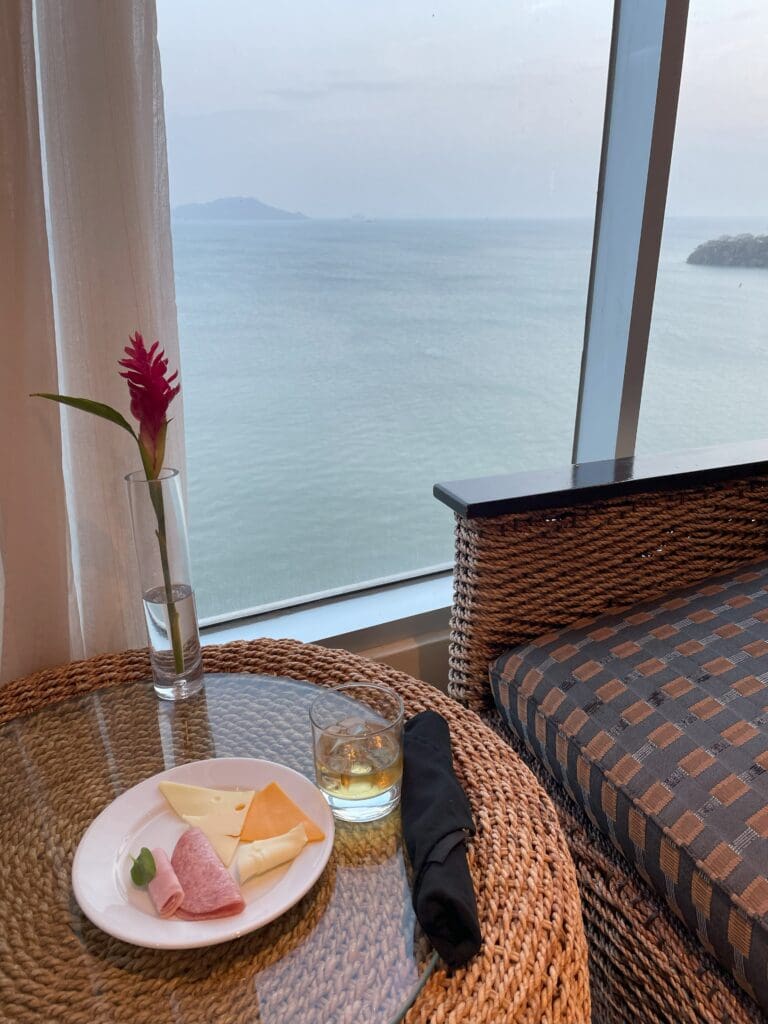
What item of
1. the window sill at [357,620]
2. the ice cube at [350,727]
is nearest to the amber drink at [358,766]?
the ice cube at [350,727]

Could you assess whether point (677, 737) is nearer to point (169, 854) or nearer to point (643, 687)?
point (643, 687)

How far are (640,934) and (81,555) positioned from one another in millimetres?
851

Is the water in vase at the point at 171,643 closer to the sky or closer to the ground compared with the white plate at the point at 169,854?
closer to the sky

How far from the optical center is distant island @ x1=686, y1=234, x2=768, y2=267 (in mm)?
1777

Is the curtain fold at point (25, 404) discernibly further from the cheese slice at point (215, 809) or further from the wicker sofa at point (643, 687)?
the wicker sofa at point (643, 687)

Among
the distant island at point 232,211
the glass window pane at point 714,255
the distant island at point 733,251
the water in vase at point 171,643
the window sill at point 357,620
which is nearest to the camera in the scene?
the water in vase at point 171,643

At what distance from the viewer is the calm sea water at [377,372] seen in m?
1.40

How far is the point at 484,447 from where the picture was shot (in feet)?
5.62

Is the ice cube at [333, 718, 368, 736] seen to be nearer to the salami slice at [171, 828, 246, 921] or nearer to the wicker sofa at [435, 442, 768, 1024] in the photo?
the salami slice at [171, 828, 246, 921]

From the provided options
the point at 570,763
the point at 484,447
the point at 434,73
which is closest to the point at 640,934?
the point at 570,763

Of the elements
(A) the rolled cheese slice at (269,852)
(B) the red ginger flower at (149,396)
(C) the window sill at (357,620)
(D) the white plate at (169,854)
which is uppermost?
(B) the red ginger flower at (149,396)

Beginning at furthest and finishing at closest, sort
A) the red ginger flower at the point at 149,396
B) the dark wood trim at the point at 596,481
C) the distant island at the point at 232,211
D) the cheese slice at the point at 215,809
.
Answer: the distant island at the point at 232,211 < the dark wood trim at the point at 596,481 < the red ginger flower at the point at 149,396 < the cheese slice at the point at 215,809

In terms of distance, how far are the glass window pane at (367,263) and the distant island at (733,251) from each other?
0.34 m

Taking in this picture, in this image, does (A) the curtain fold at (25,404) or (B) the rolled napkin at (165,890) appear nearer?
(B) the rolled napkin at (165,890)
